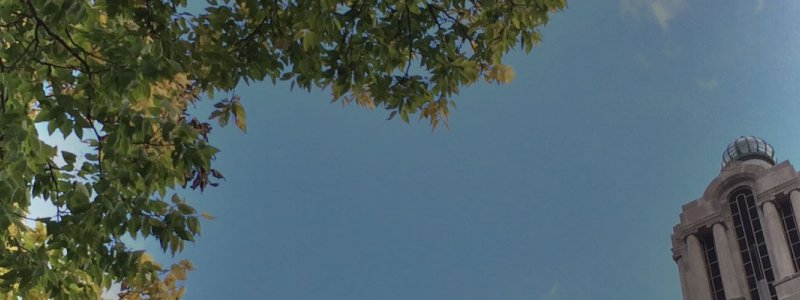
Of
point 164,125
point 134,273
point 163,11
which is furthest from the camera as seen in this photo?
point 163,11

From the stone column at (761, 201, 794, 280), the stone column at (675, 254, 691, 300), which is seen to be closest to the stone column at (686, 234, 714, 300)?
the stone column at (675, 254, 691, 300)

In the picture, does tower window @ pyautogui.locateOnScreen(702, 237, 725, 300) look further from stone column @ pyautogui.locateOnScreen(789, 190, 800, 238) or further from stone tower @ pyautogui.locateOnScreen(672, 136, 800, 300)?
stone column @ pyautogui.locateOnScreen(789, 190, 800, 238)

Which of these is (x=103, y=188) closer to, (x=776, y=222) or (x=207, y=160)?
(x=207, y=160)

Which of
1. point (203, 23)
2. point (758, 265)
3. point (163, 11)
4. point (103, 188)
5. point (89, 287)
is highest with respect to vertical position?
point (758, 265)

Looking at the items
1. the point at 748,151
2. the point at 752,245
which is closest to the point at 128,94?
the point at 752,245

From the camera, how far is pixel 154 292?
11.4 metres

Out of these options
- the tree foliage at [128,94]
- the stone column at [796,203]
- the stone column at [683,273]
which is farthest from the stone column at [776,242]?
the tree foliage at [128,94]

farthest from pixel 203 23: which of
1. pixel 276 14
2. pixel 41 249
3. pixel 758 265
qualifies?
pixel 758 265

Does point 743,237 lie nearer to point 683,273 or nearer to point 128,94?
point 683,273

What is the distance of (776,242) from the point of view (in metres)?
68.6

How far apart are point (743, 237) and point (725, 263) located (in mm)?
2788

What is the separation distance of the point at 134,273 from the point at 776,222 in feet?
220

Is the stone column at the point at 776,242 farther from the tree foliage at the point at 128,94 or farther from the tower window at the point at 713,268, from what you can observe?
the tree foliage at the point at 128,94

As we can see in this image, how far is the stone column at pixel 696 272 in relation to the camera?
234ft
